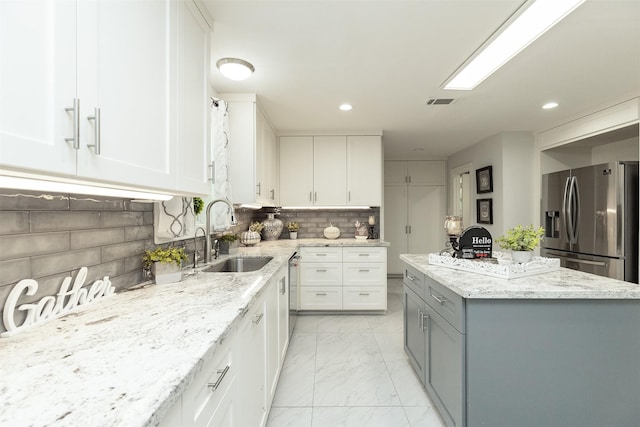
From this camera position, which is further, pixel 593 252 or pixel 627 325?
pixel 593 252

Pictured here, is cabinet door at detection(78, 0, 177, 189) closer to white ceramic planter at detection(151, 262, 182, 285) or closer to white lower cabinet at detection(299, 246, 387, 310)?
white ceramic planter at detection(151, 262, 182, 285)

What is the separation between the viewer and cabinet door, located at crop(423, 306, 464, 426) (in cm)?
152

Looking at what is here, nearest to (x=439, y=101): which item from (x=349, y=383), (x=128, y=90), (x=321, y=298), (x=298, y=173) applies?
(x=298, y=173)

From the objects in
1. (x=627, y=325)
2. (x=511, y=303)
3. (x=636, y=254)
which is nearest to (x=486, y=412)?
(x=511, y=303)

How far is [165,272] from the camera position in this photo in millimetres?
1552

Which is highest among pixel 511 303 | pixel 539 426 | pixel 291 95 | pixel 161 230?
pixel 291 95

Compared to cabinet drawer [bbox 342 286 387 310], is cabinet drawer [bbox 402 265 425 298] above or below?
above

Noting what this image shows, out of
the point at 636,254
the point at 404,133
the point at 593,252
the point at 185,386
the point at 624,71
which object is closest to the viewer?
the point at 185,386

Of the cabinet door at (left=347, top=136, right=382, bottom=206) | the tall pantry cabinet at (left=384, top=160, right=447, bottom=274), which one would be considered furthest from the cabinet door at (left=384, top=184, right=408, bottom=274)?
the cabinet door at (left=347, top=136, right=382, bottom=206)

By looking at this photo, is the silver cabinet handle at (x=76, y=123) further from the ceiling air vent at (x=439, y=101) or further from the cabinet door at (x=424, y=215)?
the cabinet door at (x=424, y=215)

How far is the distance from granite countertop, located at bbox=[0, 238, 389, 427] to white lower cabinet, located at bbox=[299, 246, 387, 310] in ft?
8.17

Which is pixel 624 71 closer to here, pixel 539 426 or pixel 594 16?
pixel 594 16

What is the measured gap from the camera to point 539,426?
1.47 m

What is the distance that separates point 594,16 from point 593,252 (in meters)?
2.42
